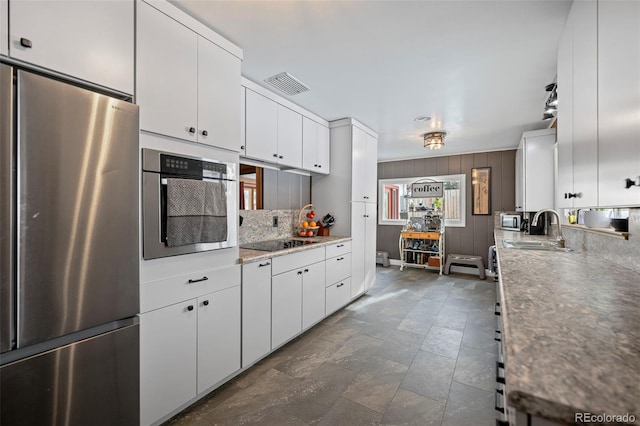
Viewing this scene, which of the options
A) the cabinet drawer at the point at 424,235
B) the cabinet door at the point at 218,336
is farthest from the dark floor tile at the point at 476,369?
the cabinet drawer at the point at 424,235

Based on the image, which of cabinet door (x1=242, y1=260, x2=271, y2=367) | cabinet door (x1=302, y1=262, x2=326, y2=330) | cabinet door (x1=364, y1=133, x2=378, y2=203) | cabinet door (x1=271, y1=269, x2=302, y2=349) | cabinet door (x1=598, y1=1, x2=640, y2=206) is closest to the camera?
cabinet door (x1=598, y1=1, x2=640, y2=206)

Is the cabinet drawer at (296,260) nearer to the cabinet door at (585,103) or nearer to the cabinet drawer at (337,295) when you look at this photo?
the cabinet drawer at (337,295)

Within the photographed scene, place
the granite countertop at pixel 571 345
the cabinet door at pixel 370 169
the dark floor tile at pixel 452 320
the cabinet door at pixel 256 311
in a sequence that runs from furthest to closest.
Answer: the cabinet door at pixel 370 169
the dark floor tile at pixel 452 320
the cabinet door at pixel 256 311
the granite countertop at pixel 571 345

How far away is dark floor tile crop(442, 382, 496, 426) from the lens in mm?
1699

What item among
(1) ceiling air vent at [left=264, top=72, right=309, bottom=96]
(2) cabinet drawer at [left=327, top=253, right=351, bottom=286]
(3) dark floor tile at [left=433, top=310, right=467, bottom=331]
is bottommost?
(3) dark floor tile at [left=433, top=310, right=467, bottom=331]

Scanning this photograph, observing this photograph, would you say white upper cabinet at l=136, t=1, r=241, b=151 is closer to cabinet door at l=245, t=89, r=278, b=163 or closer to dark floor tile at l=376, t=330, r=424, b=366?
cabinet door at l=245, t=89, r=278, b=163

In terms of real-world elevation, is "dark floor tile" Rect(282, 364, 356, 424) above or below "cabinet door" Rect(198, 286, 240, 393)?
below

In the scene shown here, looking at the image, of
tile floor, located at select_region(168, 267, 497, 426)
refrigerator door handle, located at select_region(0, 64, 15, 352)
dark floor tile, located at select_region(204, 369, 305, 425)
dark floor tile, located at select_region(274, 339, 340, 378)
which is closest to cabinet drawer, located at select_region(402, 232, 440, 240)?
tile floor, located at select_region(168, 267, 497, 426)

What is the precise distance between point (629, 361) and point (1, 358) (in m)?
1.88

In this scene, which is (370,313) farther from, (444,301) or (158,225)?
(158,225)

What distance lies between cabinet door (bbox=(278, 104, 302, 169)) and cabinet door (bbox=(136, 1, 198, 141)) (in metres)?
1.16

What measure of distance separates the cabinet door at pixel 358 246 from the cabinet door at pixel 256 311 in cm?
162

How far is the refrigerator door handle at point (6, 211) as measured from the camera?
104cm

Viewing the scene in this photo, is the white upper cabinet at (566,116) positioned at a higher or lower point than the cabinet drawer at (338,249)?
higher
